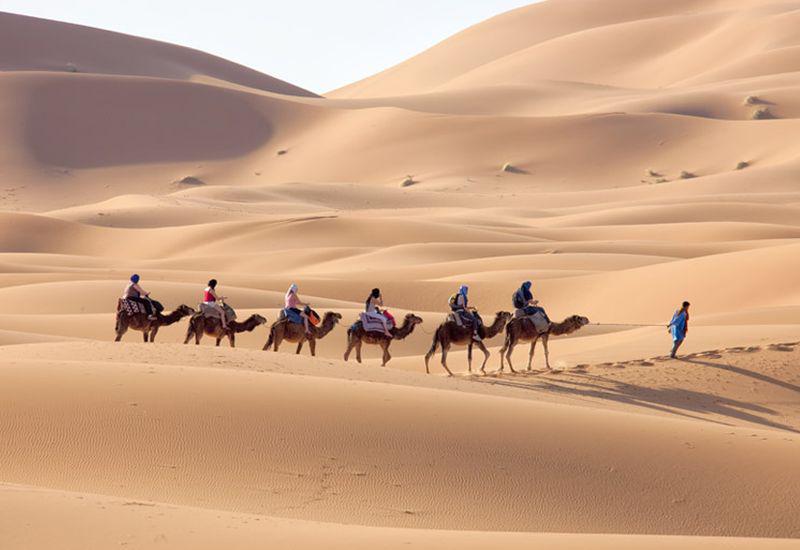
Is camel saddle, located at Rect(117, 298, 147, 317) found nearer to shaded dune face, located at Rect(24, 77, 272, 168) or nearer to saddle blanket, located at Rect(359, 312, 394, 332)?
saddle blanket, located at Rect(359, 312, 394, 332)

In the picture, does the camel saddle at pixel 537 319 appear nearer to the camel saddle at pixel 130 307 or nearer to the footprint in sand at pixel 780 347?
the footprint in sand at pixel 780 347

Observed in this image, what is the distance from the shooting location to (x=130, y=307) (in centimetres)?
2084

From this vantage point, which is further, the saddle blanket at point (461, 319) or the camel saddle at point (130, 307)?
the camel saddle at point (130, 307)

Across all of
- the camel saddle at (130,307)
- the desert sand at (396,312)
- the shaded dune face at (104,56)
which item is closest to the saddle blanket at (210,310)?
the camel saddle at (130,307)

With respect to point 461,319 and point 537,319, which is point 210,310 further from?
point 537,319

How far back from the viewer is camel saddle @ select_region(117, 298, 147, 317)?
20.8 meters

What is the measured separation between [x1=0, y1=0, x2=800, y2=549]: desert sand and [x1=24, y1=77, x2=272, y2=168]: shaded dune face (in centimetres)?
24

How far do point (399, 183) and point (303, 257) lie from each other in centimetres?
3229

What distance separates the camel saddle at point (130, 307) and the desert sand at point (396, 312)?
108 cm

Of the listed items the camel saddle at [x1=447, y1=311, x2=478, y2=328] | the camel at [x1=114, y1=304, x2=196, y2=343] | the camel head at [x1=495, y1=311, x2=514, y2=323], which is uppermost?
the camel head at [x1=495, y1=311, x2=514, y2=323]

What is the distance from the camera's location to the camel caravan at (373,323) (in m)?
19.9

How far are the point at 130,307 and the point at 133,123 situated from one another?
225 ft

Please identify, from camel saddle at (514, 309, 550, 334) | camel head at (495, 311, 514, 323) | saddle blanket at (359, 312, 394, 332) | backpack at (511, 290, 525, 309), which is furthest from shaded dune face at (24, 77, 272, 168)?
backpack at (511, 290, 525, 309)

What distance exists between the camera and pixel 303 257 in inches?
1790
